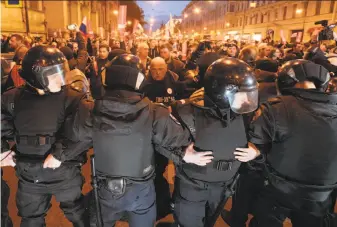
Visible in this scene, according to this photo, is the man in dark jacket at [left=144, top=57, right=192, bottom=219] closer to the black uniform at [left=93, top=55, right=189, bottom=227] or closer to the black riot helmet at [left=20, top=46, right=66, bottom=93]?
the black riot helmet at [left=20, top=46, right=66, bottom=93]

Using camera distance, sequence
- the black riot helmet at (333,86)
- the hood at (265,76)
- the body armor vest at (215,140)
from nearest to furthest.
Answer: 1. the body armor vest at (215,140)
2. the black riot helmet at (333,86)
3. the hood at (265,76)

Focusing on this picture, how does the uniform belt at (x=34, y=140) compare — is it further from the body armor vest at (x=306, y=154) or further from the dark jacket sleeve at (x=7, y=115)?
the body armor vest at (x=306, y=154)

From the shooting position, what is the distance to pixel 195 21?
112 m

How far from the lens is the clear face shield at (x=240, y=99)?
7.52ft

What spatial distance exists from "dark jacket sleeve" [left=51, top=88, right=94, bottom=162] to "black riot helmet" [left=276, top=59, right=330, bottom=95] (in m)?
1.82

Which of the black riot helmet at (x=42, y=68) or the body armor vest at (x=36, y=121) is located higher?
the black riot helmet at (x=42, y=68)

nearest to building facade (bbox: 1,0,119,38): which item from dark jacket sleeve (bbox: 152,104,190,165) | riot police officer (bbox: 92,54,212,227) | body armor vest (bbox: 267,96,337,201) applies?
riot police officer (bbox: 92,54,212,227)

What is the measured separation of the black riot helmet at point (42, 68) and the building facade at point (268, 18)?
1439 cm

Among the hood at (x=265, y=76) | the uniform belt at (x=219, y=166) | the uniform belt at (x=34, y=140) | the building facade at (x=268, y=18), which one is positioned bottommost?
the uniform belt at (x=219, y=166)

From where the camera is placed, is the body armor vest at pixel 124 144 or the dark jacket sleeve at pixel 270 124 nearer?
the body armor vest at pixel 124 144

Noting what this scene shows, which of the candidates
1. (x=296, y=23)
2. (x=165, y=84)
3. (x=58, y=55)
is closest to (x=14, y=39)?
(x=165, y=84)

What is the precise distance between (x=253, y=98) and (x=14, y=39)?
7.43m

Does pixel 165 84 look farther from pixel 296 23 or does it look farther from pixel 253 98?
pixel 296 23

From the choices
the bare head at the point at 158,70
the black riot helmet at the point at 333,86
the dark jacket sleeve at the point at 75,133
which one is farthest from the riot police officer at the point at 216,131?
the black riot helmet at the point at 333,86
